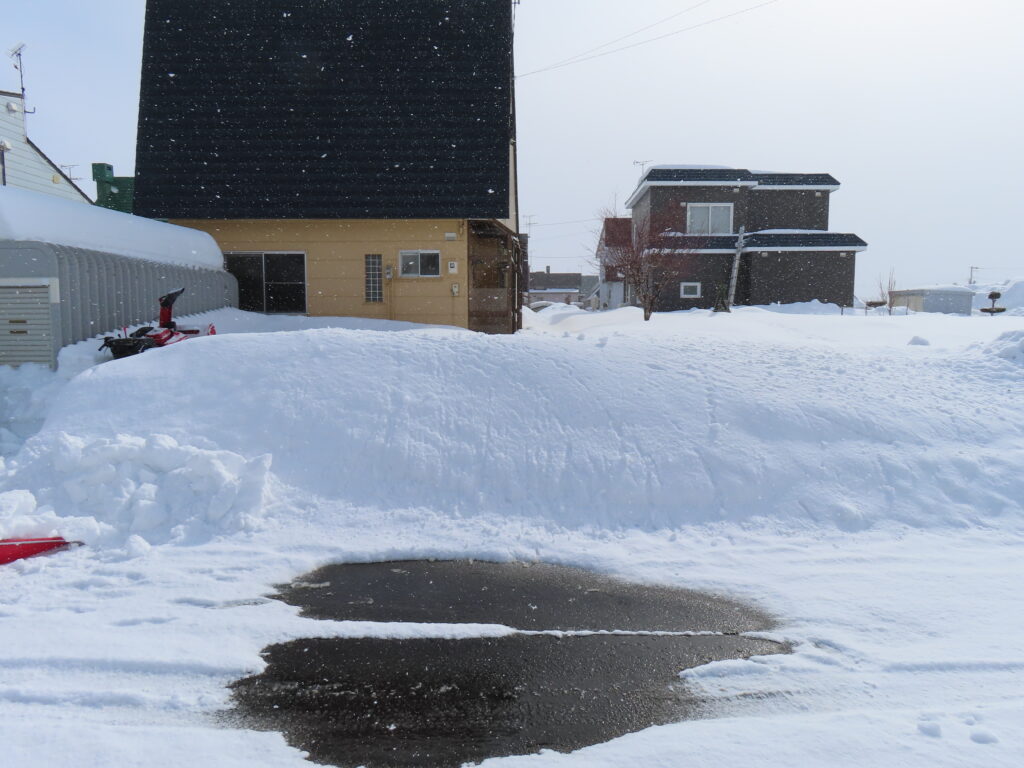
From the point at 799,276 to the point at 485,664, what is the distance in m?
28.5

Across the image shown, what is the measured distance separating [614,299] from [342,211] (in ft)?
83.4

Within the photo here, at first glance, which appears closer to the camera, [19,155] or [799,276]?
[19,155]

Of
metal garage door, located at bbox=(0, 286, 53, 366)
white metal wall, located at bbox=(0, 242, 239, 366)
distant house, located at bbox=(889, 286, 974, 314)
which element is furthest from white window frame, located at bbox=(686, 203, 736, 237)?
metal garage door, located at bbox=(0, 286, 53, 366)

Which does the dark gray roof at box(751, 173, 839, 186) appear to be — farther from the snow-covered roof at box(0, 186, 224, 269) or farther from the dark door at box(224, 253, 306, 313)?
the snow-covered roof at box(0, 186, 224, 269)

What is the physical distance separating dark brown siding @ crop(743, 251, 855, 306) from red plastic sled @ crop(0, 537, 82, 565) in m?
28.0

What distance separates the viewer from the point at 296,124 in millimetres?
17062

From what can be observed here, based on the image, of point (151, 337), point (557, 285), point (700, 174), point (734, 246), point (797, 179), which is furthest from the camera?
point (557, 285)

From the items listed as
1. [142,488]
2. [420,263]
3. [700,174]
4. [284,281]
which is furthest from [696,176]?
[142,488]

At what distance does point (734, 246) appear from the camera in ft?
97.2

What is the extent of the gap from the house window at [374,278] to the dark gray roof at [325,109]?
106cm

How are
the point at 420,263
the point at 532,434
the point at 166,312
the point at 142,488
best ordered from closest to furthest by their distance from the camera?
the point at 142,488 < the point at 532,434 < the point at 166,312 < the point at 420,263

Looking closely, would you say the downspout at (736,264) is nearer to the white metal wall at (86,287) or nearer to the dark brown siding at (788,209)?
the dark brown siding at (788,209)

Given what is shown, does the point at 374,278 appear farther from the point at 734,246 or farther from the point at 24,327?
the point at 734,246

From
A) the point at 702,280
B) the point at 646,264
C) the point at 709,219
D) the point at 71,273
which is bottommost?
the point at 71,273
